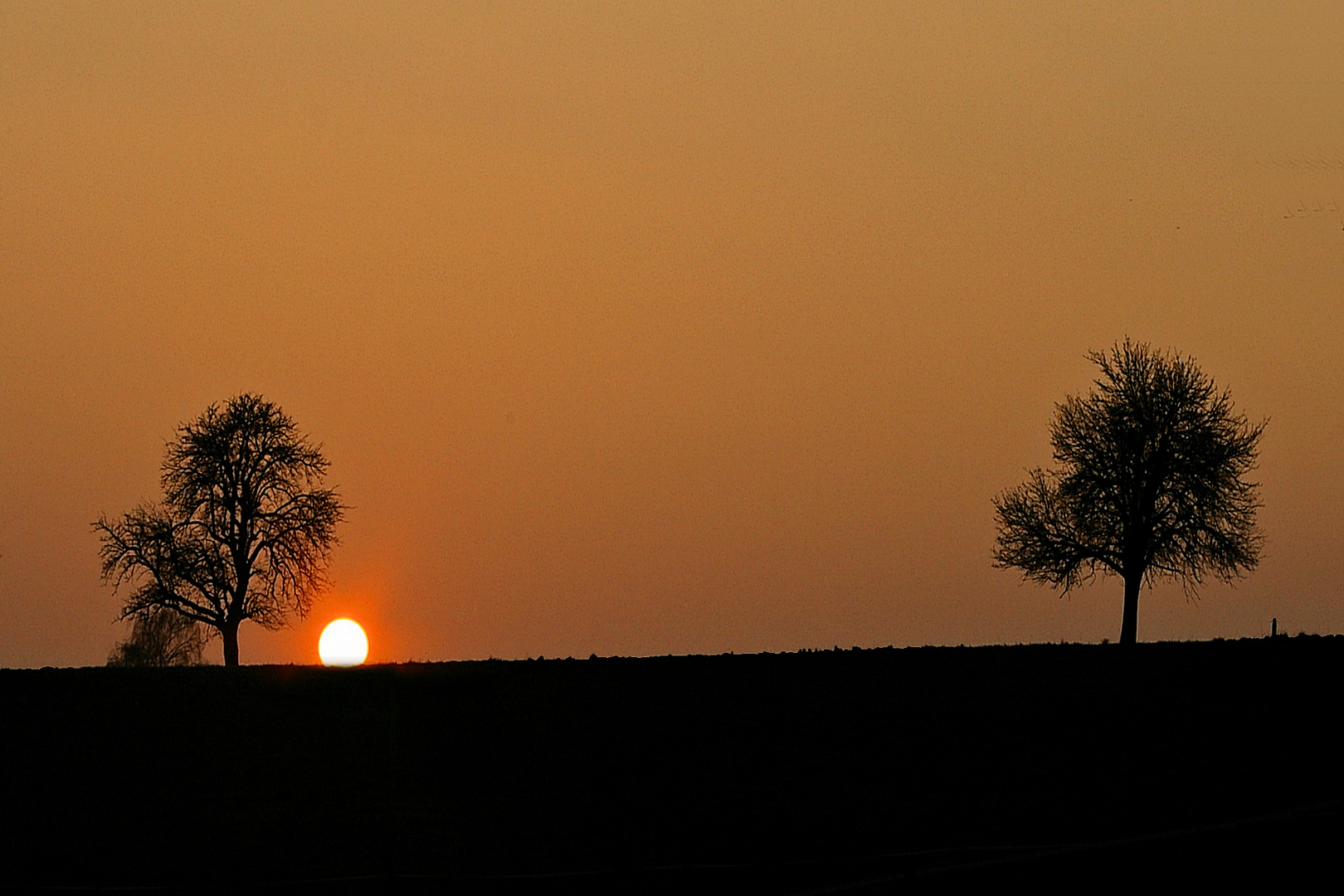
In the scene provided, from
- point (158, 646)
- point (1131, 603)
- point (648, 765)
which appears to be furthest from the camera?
point (158, 646)

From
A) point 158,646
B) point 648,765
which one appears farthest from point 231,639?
point 158,646

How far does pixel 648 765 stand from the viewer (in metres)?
37.8

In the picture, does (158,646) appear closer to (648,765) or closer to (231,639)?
(231,639)

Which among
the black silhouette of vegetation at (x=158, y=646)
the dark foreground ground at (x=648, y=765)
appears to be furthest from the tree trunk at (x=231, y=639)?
the black silhouette of vegetation at (x=158, y=646)

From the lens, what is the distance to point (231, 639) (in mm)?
66625

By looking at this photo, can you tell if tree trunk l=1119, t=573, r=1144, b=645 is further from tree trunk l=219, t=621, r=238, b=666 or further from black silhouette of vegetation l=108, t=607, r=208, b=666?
black silhouette of vegetation l=108, t=607, r=208, b=666

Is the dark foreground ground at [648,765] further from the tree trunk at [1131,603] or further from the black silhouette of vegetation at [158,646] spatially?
the black silhouette of vegetation at [158,646]

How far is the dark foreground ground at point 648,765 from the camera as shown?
104 feet

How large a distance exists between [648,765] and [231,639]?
3310 centimetres

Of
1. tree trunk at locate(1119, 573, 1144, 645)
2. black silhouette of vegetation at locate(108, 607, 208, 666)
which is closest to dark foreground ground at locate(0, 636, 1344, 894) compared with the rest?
tree trunk at locate(1119, 573, 1144, 645)

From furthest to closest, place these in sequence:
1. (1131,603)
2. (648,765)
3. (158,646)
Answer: (158,646)
(1131,603)
(648,765)

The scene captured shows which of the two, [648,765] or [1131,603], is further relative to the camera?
[1131,603]

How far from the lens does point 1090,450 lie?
6159 cm

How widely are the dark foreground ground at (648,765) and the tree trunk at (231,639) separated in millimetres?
19433
